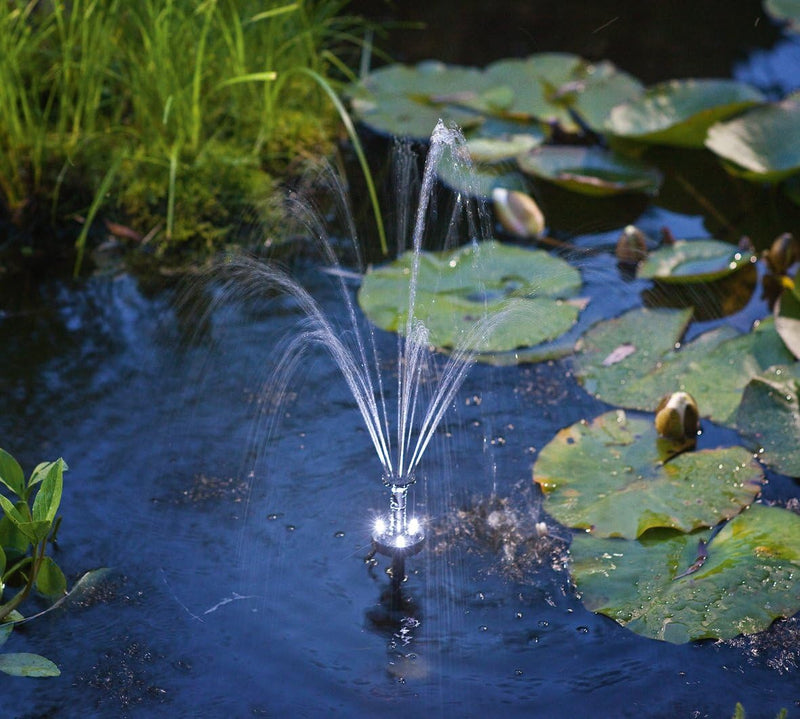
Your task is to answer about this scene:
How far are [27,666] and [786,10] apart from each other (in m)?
5.37

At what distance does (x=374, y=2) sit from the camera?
636cm

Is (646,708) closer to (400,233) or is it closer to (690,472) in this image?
(690,472)

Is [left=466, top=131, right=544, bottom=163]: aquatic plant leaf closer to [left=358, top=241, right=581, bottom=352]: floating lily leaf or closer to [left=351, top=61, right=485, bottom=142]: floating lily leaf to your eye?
[left=351, top=61, right=485, bottom=142]: floating lily leaf

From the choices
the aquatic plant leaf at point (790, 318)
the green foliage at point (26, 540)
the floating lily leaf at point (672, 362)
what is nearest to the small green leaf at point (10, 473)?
the green foliage at point (26, 540)

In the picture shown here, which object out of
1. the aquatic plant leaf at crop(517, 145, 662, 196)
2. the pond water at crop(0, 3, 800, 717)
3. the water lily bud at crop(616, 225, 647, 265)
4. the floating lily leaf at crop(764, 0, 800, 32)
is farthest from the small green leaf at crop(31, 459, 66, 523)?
the floating lily leaf at crop(764, 0, 800, 32)

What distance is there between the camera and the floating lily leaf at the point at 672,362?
330cm

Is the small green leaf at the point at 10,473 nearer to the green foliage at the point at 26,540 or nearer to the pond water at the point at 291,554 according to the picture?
the green foliage at the point at 26,540

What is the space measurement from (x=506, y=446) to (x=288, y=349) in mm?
920

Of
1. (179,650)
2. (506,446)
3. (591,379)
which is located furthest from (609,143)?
(179,650)

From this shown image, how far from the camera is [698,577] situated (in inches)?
103

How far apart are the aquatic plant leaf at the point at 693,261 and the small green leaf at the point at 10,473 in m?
2.40

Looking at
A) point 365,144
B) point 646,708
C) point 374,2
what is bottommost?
point 646,708

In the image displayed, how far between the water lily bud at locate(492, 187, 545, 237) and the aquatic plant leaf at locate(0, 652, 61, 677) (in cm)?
267

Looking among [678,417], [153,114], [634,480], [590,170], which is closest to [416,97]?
[590,170]
